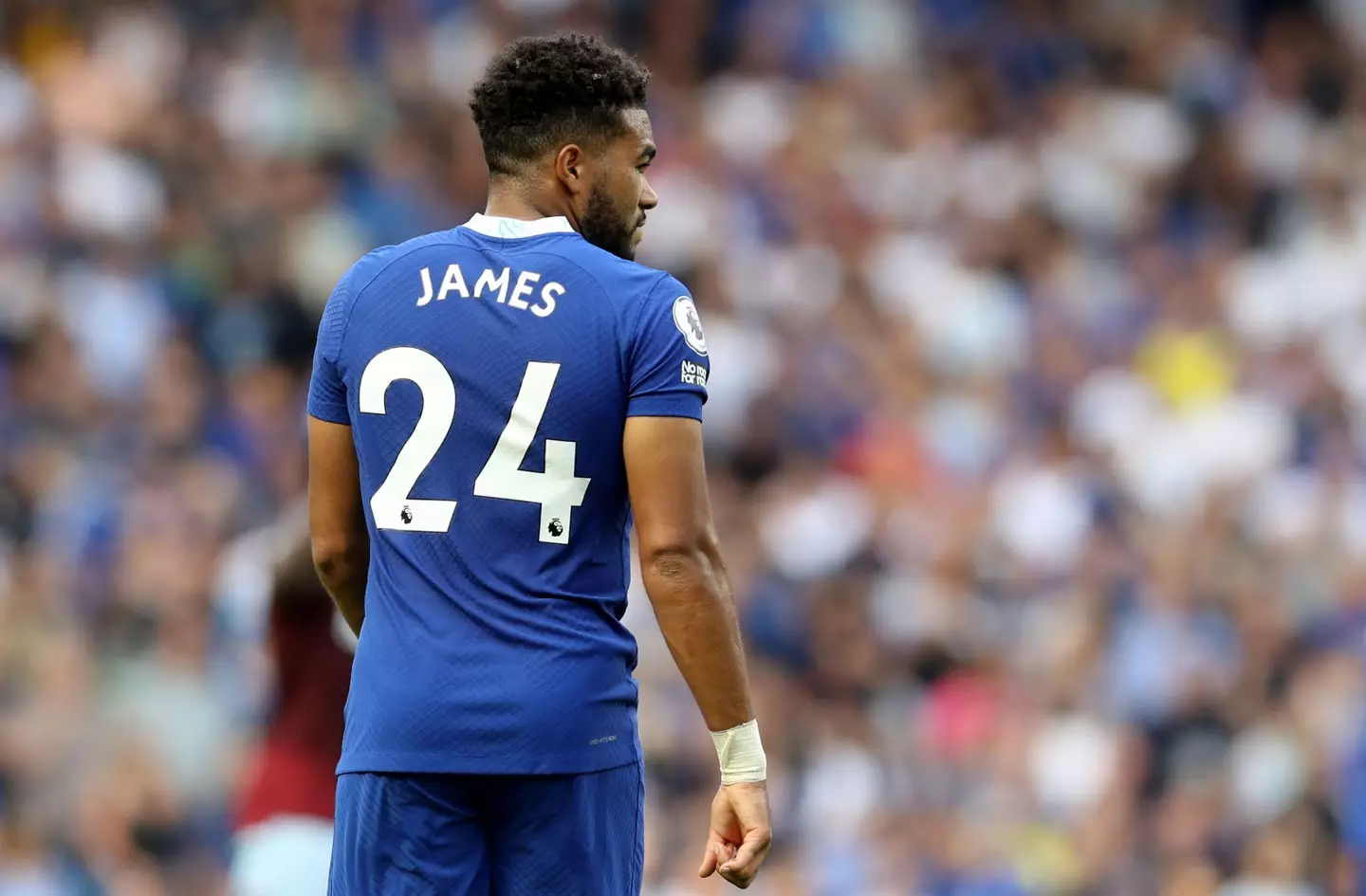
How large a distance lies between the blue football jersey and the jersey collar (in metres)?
0.05

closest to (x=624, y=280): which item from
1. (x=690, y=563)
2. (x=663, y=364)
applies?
(x=663, y=364)

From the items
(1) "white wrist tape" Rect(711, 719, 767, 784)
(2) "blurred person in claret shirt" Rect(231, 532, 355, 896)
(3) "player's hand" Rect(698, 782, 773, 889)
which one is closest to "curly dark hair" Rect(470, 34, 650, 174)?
(1) "white wrist tape" Rect(711, 719, 767, 784)

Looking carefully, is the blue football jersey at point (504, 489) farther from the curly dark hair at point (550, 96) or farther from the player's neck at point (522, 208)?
the curly dark hair at point (550, 96)

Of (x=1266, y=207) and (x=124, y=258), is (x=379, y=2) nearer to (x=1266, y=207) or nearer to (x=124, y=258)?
(x=124, y=258)

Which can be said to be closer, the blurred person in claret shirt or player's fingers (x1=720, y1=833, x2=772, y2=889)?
player's fingers (x1=720, y1=833, x2=772, y2=889)

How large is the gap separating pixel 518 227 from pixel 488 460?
46 centimetres

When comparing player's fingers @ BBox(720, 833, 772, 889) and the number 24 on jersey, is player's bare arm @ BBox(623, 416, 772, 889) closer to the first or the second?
player's fingers @ BBox(720, 833, 772, 889)

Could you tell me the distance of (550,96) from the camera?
12.8 ft

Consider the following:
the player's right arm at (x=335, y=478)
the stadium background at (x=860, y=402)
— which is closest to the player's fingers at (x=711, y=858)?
the player's right arm at (x=335, y=478)

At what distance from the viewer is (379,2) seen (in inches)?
527

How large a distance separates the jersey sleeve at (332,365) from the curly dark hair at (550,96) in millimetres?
377

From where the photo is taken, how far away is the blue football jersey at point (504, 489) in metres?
3.71

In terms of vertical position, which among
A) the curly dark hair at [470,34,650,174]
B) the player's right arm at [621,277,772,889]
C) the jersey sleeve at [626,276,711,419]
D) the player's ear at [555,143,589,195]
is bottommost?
the player's right arm at [621,277,772,889]

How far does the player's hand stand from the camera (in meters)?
3.68
